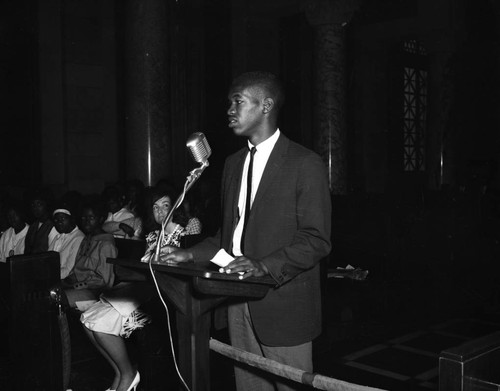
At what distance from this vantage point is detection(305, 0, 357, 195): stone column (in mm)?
10938

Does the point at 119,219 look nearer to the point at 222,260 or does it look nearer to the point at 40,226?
the point at 40,226

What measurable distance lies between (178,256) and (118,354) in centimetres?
204

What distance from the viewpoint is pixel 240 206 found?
2.94m

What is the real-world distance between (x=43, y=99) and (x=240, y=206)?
868 centimetres

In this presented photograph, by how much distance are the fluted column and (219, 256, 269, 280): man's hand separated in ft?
21.9

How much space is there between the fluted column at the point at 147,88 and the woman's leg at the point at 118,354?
4684 mm


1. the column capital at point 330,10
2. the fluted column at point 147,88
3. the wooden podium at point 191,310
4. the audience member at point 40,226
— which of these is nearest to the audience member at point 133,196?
the fluted column at point 147,88

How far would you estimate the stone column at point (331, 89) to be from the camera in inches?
431

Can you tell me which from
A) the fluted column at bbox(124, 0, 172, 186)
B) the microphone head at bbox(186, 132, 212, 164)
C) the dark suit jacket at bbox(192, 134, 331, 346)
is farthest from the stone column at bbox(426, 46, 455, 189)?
the microphone head at bbox(186, 132, 212, 164)

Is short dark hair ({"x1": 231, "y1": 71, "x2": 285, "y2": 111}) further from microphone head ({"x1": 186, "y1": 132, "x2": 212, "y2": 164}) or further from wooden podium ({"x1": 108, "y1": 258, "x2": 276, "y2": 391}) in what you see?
wooden podium ({"x1": 108, "y1": 258, "x2": 276, "y2": 391})

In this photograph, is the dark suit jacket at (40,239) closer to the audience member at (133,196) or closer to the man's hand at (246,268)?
the audience member at (133,196)

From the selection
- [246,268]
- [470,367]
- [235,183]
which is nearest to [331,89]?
[235,183]

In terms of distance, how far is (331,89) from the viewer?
10938 mm

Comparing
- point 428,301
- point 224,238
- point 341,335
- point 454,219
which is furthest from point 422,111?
point 224,238
